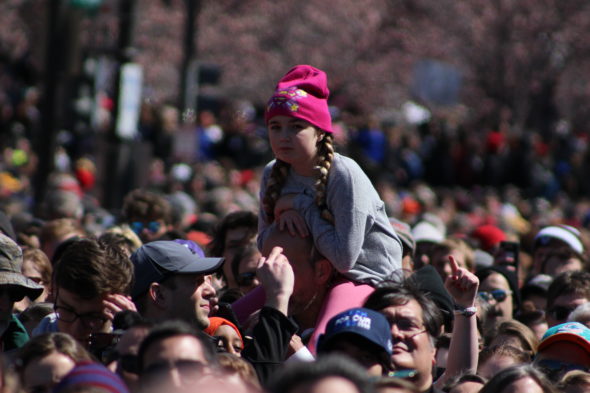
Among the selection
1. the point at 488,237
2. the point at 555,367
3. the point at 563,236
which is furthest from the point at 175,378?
the point at 488,237

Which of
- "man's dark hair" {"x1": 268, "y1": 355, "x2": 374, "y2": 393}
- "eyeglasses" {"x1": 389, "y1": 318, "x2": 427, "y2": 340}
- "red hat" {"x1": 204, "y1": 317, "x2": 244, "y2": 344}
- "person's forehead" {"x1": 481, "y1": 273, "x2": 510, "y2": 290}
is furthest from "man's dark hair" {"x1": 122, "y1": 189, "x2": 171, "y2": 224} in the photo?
"man's dark hair" {"x1": 268, "y1": 355, "x2": 374, "y2": 393}

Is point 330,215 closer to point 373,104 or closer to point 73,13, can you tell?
point 73,13

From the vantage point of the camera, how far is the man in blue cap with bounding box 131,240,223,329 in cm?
575

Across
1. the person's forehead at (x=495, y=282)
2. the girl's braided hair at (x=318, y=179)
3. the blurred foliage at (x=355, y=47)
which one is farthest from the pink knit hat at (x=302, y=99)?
the blurred foliage at (x=355, y=47)

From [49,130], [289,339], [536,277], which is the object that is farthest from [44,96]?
[289,339]

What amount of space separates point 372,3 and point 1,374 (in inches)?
1430

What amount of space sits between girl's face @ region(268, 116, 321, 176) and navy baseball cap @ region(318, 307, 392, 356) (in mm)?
1497

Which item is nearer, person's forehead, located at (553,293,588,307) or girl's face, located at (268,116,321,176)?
girl's face, located at (268,116,321,176)

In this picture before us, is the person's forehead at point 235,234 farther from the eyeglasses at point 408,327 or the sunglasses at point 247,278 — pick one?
the eyeglasses at point 408,327

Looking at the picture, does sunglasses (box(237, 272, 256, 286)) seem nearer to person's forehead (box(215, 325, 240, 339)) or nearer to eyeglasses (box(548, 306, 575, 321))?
eyeglasses (box(548, 306, 575, 321))

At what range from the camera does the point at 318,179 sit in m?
6.22

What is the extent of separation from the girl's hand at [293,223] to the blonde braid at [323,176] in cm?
12

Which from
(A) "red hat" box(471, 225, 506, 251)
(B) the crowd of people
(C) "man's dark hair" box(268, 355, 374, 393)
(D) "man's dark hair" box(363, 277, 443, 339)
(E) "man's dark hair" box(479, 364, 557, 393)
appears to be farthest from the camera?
(A) "red hat" box(471, 225, 506, 251)

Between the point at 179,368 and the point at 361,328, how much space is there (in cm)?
89
